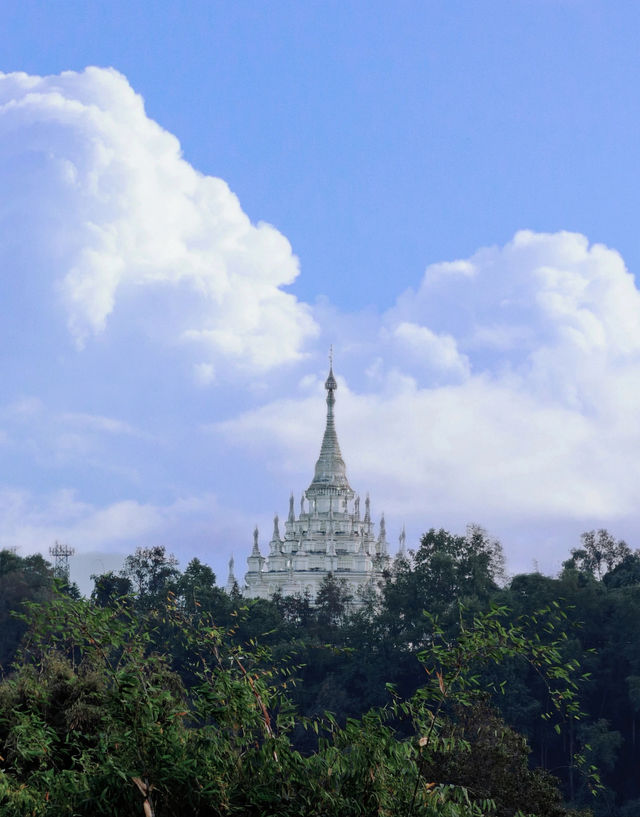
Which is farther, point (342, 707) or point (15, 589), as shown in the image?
point (15, 589)

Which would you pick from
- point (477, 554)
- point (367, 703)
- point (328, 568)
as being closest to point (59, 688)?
point (367, 703)

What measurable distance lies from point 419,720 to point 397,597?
5375cm

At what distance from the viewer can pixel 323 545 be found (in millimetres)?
105000

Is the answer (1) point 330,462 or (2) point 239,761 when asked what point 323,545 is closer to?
(1) point 330,462

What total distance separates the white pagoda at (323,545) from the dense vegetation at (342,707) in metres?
25.8

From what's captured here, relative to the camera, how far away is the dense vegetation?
1528 centimetres

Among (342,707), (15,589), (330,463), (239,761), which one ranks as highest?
(330,463)

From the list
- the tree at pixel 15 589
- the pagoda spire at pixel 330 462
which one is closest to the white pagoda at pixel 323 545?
the pagoda spire at pixel 330 462

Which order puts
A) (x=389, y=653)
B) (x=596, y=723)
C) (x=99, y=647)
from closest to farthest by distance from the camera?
1. (x=99, y=647)
2. (x=596, y=723)
3. (x=389, y=653)

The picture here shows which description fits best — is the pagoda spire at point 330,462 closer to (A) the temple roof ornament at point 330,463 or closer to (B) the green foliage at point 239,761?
(A) the temple roof ornament at point 330,463

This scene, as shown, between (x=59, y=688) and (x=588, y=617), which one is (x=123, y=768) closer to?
(x=59, y=688)

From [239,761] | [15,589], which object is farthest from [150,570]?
[239,761]

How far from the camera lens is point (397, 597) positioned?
234ft

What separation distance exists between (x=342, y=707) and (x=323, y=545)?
40593 mm
